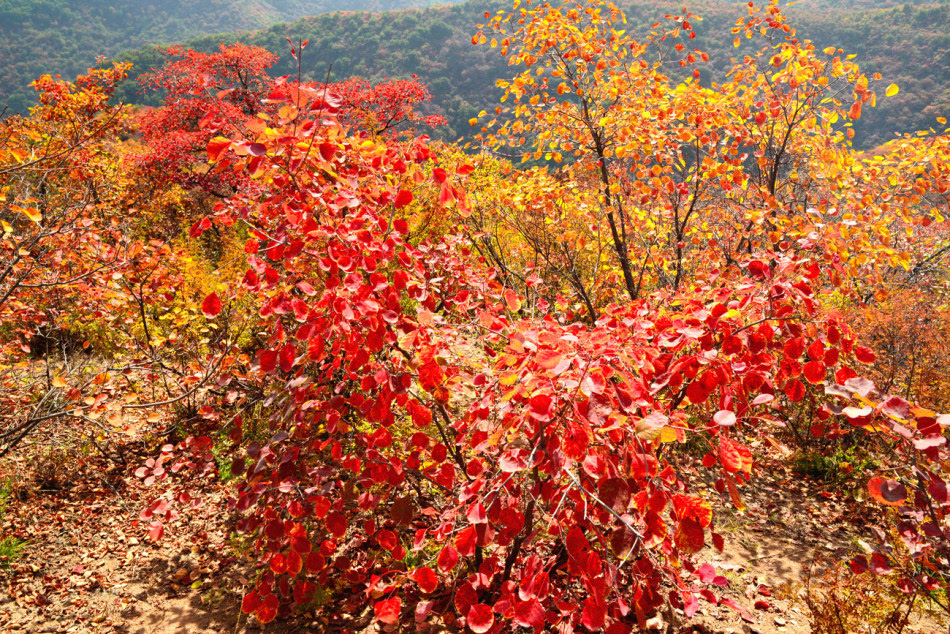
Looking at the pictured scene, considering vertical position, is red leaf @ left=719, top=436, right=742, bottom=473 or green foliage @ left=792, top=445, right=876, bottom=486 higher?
red leaf @ left=719, top=436, right=742, bottom=473

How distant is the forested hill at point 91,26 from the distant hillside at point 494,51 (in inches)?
575

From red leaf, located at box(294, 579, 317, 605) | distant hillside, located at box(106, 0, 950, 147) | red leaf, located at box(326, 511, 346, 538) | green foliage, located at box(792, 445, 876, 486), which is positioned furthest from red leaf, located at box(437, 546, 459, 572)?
distant hillside, located at box(106, 0, 950, 147)

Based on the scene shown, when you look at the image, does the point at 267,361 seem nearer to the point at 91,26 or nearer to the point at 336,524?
the point at 336,524

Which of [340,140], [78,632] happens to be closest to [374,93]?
[340,140]

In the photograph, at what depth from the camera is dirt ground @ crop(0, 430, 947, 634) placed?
8.77ft

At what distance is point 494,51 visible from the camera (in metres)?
44.2

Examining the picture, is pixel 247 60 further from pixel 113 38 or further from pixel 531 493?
pixel 113 38

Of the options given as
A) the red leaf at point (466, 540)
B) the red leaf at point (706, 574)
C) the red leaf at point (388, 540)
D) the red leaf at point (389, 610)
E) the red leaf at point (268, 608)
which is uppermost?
the red leaf at point (466, 540)

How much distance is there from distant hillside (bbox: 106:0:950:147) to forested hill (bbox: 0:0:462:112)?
47.9ft

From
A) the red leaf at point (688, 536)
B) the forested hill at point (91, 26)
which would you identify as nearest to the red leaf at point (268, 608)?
the red leaf at point (688, 536)

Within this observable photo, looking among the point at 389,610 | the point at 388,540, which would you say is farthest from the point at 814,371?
the point at 388,540

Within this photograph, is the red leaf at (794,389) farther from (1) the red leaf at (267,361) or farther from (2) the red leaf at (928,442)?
(1) the red leaf at (267,361)

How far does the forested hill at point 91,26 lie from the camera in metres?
41.8

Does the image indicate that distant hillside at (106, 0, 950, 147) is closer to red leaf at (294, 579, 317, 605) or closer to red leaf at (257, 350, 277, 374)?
red leaf at (257, 350, 277, 374)
